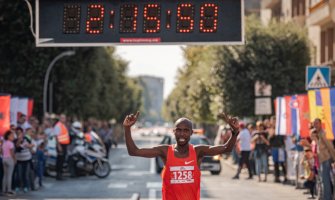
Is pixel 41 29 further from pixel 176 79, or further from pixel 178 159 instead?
pixel 176 79

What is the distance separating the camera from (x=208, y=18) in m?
19.7

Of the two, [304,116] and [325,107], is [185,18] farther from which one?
[304,116]

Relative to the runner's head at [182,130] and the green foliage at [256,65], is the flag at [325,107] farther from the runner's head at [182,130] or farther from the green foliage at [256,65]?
the green foliage at [256,65]

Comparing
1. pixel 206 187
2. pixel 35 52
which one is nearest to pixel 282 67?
pixel 35 52

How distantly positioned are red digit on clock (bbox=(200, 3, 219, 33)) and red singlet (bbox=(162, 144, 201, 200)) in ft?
34.1

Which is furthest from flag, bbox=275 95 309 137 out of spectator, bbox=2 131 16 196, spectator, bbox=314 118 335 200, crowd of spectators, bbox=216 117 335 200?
spectator, bbox=2 131 16 196

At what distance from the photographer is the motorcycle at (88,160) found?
30219 millimetres

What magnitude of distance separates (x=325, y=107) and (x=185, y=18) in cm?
386

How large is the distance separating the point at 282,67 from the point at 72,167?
1616 centimetres

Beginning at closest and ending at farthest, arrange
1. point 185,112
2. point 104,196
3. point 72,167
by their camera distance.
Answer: point 104,196
point 72,167
point 185,112

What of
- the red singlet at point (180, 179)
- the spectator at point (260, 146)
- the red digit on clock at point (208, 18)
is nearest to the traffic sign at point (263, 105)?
the spectator at point (260, 146)

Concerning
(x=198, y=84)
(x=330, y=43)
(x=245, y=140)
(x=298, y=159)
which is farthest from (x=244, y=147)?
(x=198, y=84)

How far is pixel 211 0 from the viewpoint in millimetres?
19766

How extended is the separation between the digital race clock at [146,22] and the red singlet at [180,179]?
10.3 metres
